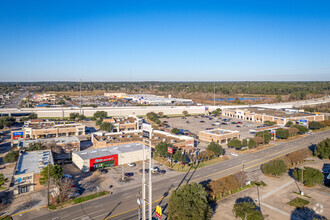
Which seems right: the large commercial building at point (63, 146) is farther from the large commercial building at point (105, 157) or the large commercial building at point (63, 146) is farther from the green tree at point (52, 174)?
the green tree at point (52, 174)

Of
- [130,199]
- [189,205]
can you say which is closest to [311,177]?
[189,205]

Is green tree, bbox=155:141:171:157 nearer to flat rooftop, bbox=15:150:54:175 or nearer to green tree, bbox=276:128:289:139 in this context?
flat rooftop, bbox=15:150:54:175

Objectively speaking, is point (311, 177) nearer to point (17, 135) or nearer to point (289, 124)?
point (289, 124)

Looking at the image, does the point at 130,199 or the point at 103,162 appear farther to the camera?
the point at 103,162

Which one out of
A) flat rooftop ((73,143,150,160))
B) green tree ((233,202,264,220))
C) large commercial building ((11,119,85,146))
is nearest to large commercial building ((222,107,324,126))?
flat rooftop ((73,143,150,160))

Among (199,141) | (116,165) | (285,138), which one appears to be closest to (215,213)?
(116,165)
